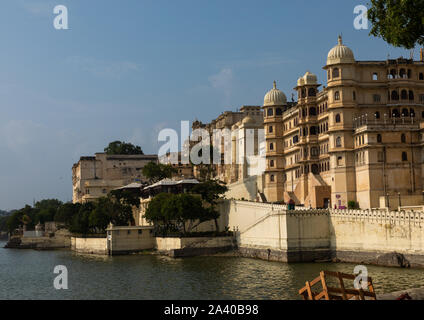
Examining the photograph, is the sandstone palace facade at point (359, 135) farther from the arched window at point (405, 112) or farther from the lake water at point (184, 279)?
the lake water at point (184, 279)

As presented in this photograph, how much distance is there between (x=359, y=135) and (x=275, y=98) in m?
23.9

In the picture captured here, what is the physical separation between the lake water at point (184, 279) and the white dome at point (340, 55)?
79.8 feet

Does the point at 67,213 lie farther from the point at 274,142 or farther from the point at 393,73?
the point at 393,73

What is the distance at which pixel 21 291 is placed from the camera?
4825 centimetres

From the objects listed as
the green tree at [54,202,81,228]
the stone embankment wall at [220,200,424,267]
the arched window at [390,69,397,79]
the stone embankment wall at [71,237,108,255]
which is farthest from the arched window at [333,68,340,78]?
the green tree at [54,202,81,228]

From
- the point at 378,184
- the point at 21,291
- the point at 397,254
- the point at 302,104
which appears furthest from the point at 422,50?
the point at 21,291

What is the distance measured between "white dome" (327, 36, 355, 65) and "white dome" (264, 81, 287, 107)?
2069 cm

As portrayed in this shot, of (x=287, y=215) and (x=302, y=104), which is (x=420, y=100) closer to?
(x=302, y=104)

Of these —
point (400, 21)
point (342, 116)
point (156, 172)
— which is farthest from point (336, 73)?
point (156, 172)

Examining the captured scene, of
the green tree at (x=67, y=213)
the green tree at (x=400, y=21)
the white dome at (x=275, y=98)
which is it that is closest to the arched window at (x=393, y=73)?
the white dome at (x=275, y=98)

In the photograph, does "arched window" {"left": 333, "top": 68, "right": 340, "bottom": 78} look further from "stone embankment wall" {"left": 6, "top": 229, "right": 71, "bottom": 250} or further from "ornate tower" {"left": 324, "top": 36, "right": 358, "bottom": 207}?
"stone embankment wall" {"left": 6, "top": 229, "right": 71, "bottom": 250}

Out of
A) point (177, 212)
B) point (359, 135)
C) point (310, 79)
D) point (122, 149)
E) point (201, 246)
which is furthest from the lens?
point (122, 149)

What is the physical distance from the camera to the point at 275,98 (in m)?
87.5

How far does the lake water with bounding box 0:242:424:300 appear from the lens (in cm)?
4094
